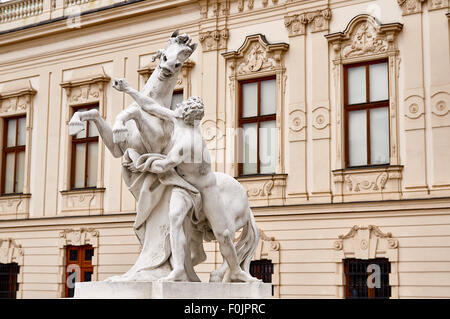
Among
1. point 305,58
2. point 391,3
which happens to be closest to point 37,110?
point 305,58

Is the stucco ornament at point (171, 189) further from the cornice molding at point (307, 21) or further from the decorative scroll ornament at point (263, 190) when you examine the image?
the cornice molding at point (307, 21)

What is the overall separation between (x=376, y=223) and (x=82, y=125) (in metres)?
9.50

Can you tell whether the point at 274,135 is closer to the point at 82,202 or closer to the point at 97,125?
the point at 82,202

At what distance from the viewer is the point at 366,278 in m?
15.4

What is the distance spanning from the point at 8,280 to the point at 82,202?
333cm

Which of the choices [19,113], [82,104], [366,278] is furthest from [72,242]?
[366,278]

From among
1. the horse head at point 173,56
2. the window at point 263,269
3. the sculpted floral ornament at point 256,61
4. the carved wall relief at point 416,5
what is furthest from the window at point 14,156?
the horse head at point 173,56

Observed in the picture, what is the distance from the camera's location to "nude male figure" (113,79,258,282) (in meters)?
6.76

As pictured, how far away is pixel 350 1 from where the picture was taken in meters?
16.2

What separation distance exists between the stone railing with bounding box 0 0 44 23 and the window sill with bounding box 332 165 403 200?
10.7 metres

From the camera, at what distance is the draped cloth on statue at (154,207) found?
6859 millimetres

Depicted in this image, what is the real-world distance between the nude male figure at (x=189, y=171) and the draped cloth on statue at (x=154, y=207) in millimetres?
82
